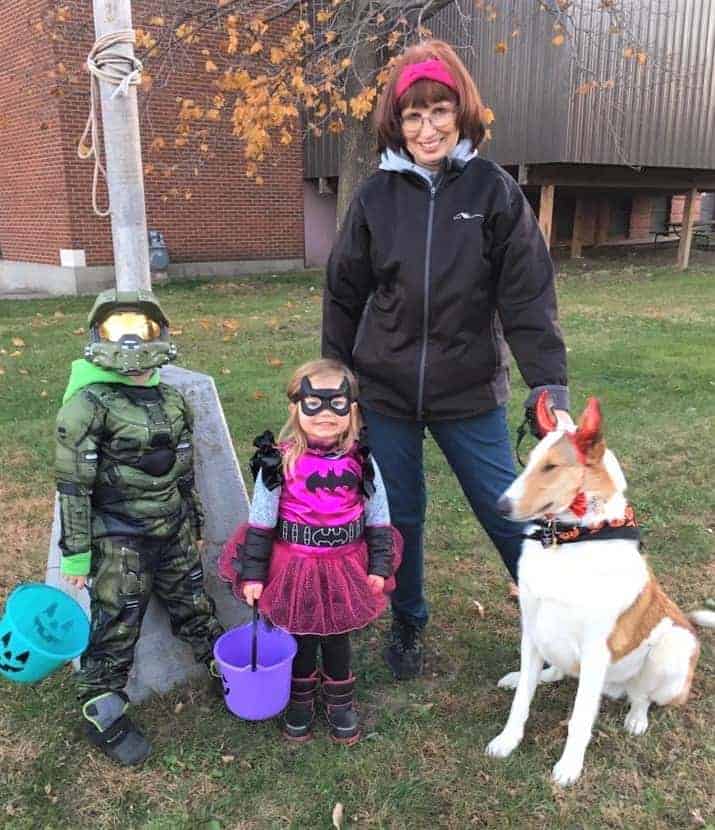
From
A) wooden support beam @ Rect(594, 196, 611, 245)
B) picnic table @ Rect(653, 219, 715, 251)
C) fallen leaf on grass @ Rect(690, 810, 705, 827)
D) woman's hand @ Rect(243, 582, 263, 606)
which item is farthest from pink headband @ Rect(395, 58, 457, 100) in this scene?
picnic table @ Rect(653, 219, 715, 251)

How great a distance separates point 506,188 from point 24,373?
6160mm

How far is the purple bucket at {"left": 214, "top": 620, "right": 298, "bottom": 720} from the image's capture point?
8.69ft

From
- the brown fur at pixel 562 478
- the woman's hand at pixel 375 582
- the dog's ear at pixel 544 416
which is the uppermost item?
the dog's ear at pixel 544 416

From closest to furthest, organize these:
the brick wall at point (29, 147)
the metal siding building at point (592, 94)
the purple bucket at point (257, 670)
A: the purple bucket at point (257, 670), the brick wall at point (29, 147), the metal siding building at point (592, 94)

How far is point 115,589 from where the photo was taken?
2639 millimetres

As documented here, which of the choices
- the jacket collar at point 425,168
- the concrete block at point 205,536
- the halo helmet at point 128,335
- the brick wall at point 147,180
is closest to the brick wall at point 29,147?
the brick wall at point 147,180

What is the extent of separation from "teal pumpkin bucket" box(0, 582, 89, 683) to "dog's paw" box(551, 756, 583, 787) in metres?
1.67

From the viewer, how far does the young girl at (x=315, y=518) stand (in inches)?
100

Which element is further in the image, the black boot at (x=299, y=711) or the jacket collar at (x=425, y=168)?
the black boot at (x=299, y=711)

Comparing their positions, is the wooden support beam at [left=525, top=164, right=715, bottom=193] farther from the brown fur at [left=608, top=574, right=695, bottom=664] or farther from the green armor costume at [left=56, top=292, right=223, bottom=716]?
the green armor costume at [left=56, top=292, right=223, bottom=716]

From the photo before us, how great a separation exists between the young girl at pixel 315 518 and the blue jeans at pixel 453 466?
294mm

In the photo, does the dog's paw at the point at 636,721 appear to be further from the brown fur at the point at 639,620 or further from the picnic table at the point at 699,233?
the picnic table at the point at 699,233

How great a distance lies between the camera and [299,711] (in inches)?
111

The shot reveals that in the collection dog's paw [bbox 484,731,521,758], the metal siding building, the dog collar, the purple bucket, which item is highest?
the metal siding building
